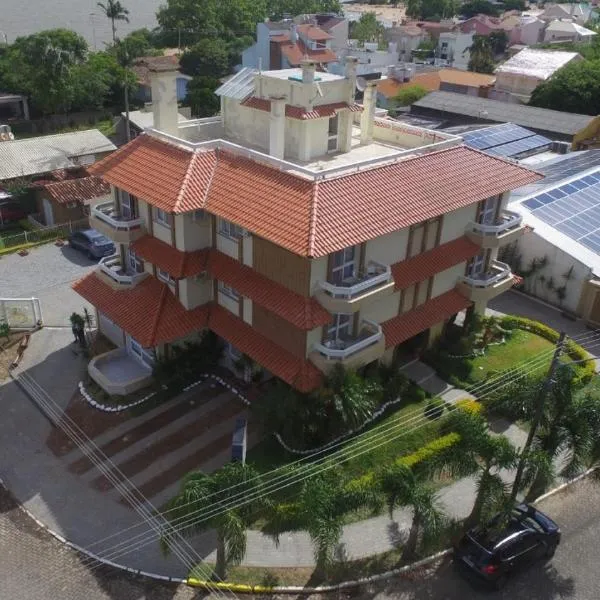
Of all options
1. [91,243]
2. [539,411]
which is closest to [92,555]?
[539,411]

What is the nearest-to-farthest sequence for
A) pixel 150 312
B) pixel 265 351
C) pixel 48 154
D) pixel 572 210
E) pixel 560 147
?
pixel 265 351
pixel 150 312
pixel 572 210
pixel 48 154
pixel 560 147

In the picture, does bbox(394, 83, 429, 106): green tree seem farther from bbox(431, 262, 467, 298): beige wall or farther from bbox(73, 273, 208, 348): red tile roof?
bbox(73, 273, 208, 348): red tile roof

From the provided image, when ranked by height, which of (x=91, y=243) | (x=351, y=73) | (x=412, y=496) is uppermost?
(x=351, y=73)

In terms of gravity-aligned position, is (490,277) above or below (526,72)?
below

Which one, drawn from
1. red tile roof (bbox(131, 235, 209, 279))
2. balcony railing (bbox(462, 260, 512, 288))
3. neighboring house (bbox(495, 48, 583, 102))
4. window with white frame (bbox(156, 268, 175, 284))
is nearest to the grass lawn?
balcony railing (bbox(462, 260, 512, 288))

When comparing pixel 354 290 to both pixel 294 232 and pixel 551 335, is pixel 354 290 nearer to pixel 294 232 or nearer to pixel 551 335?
pixel 294 232

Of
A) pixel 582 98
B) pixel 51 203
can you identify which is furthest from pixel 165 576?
pixel 582 98

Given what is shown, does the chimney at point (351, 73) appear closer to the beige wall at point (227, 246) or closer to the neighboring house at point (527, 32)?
the beige wall at point (227, 246)
